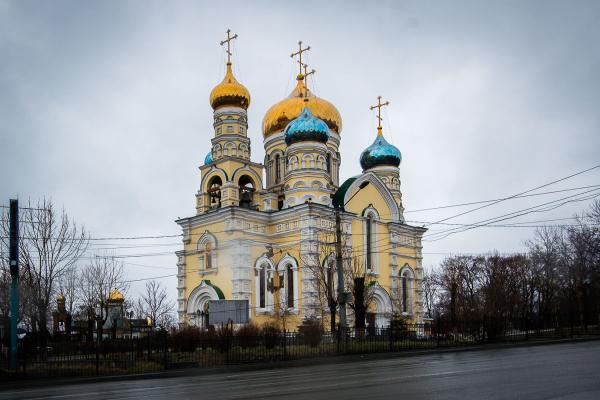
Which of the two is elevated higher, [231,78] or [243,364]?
[231,78]

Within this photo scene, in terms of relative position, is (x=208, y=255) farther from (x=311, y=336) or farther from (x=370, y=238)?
(x=311, y=336)

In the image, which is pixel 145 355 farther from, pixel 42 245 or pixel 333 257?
pixel 333 257

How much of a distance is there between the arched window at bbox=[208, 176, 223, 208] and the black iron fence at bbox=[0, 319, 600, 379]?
635 inches

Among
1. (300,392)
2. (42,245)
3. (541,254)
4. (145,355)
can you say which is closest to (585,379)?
(300,392)

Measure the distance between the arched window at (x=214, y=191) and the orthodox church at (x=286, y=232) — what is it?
0.07 m

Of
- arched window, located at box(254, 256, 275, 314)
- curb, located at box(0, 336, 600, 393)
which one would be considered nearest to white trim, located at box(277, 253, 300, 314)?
arched window, located at box(254, 256, 275, 314)

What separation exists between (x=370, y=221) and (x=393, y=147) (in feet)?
30.7

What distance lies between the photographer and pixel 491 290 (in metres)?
43.0

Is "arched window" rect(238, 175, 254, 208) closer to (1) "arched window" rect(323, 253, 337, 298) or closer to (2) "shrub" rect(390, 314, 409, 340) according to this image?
(1) "arched window" rect(323, 253, 337, 298)

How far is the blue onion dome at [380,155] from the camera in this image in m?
48.9

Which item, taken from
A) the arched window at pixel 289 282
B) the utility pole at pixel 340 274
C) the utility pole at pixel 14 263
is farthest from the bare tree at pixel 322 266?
the utility pole at pixel 14 263

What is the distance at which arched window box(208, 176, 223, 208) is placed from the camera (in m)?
41.1

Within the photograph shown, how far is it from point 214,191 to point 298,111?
8.89 meters

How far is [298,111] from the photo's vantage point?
45938 millimetres
